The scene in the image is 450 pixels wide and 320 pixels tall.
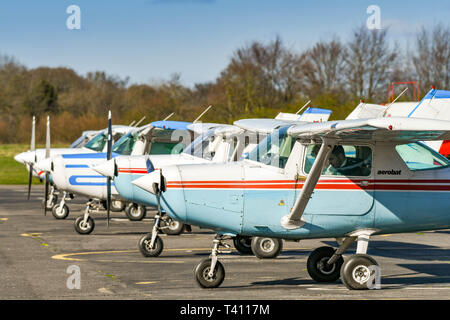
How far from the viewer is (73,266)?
1138cm

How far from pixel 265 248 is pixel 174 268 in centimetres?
189

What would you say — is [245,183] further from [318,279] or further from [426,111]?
[426,111]

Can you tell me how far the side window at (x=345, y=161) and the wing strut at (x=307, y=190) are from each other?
34 centimetres

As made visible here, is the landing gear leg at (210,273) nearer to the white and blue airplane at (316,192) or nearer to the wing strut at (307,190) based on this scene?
the white and blue airplane at (316,192)

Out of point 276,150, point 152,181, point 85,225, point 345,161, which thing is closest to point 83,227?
point 85,225

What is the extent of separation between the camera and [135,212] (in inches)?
768

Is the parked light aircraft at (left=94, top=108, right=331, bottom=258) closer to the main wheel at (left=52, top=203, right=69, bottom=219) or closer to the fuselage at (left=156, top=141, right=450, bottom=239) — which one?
the fuselage at (left=156, top=141, right=450, bottom=239)

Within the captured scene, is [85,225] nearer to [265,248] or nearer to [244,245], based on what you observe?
[244,245]

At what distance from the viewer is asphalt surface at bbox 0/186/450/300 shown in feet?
30.0

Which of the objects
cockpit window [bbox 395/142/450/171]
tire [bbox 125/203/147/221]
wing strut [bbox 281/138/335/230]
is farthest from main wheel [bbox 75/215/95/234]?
cockpit window [bbox 395/142/450/171]

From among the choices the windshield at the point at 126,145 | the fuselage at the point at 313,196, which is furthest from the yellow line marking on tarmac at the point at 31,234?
the fuselage at the point at 313,196

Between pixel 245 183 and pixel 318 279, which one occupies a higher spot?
pixel 245 183
